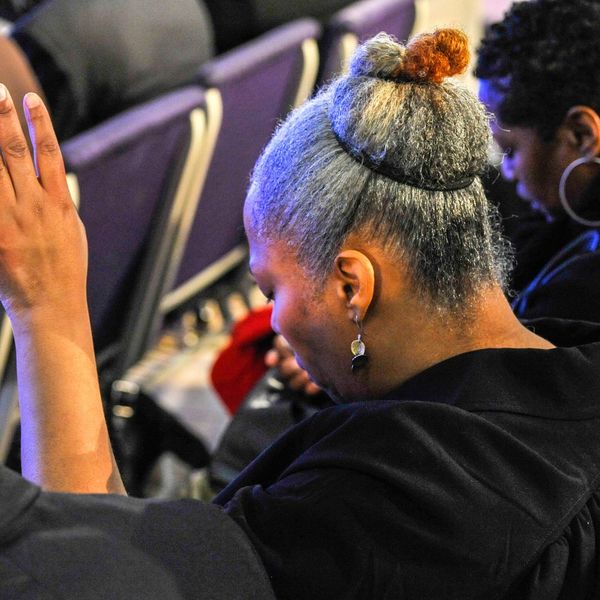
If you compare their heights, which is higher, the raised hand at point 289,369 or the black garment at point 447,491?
the black garment at point 447,491

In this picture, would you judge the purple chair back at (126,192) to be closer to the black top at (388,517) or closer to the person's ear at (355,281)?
the person's ear at (355,281)

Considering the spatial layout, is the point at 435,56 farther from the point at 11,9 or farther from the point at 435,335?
the point at 11,9

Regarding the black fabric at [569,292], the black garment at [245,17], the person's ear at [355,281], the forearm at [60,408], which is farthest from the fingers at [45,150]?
the black garment at [245,17]

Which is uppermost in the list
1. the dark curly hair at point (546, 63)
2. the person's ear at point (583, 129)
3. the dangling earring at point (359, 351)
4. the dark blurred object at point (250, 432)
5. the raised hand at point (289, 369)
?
the dark curly hair at point (546, 63)

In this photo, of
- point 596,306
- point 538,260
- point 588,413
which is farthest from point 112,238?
point 588,413

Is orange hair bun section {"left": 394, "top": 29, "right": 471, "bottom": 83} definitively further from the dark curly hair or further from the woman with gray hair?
the dark curly hair

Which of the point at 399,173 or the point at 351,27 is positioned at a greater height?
the point at 399,173

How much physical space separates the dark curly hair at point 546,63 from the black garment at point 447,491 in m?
0.63

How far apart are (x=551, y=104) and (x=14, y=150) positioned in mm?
866

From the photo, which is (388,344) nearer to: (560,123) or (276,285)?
(276,285)

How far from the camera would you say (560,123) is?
1.69 meters

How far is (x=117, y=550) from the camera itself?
37.4 inches

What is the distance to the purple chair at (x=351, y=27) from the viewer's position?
3.11 meters

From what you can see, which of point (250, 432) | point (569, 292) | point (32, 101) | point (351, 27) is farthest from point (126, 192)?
point (32, 101)
